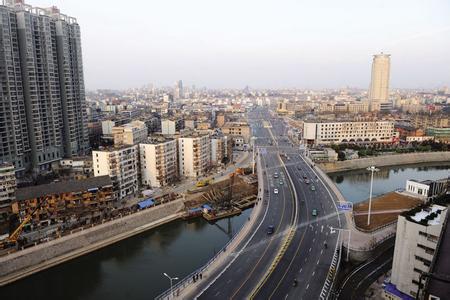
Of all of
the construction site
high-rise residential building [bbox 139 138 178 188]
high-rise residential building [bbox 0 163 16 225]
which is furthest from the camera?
high-rise residential building [bbox 139 138 178 188]

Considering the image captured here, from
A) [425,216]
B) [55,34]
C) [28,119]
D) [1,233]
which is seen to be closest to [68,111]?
[28,119]

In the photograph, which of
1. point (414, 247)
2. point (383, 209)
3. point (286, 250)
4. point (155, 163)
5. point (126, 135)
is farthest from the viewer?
point (126, 135)

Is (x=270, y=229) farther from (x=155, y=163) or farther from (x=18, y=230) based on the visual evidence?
(x=18, y=230)

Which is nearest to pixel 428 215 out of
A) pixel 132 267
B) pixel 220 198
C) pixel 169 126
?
pixel 132 267

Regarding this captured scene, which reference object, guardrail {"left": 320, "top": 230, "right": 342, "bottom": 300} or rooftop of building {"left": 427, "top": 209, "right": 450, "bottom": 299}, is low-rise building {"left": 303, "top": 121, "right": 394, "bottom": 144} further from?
rooftop of building {"left": 427, "top": 209, "right": 450, "bottom": 299}

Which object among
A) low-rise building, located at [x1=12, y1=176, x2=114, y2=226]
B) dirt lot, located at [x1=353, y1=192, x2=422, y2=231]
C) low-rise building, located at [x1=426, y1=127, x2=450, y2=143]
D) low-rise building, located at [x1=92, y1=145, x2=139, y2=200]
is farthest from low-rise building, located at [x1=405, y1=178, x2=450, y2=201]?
low-rise building, located at [x1=426, y1=127, x2=450, y2=143]

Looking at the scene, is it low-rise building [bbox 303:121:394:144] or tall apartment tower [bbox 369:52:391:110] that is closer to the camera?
low-rise building [bbox 303:121:394:144]
